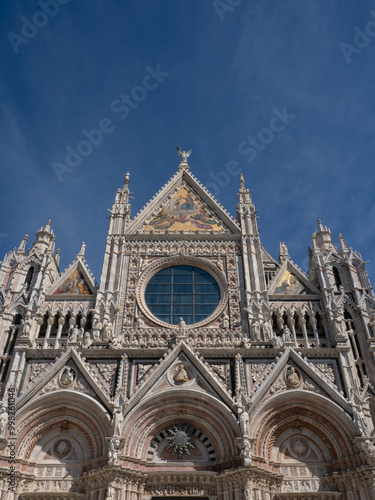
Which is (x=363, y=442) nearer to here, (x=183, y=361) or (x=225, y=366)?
(x=225, y=366)

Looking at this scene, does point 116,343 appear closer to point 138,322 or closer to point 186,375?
point 138,322

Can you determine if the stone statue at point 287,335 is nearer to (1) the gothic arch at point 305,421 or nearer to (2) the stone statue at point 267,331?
(2) the stone statue at point 267,331

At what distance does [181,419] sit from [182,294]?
6007mm

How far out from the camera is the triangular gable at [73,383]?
17.1 metres

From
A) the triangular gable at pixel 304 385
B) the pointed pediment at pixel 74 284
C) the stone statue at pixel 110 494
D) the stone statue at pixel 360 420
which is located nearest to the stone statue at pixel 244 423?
the triangular gable at pixel 304 385

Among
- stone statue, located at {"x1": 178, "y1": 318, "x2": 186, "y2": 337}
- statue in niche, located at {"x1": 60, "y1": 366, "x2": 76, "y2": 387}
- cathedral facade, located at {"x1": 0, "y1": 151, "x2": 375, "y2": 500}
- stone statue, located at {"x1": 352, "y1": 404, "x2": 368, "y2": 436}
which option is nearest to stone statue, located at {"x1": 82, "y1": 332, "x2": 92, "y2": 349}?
cathedral facade, located at {"x1": 0, "y1": 151, "x2": 375, "y2": 500}

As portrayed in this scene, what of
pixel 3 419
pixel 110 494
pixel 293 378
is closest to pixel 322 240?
pixel 293 378

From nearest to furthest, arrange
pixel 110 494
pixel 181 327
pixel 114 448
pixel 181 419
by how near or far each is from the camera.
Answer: pixel 110 494 < pixel 114 448 < pixel 181 419 < pixel 181 327

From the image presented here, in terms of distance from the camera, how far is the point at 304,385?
17.5 meters

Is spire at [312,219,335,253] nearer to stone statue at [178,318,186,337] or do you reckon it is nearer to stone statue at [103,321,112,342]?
stone statue at [178,318,186,337]

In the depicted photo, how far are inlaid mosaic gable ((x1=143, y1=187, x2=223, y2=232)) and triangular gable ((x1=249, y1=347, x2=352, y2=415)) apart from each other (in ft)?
26.9

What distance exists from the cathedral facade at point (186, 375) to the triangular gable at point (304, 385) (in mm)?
54

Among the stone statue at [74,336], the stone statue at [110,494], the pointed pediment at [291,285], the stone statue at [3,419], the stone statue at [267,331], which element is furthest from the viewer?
the pointed pediment at [291,285]

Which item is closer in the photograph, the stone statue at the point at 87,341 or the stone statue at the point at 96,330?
the stone statue at the point at 87,341
